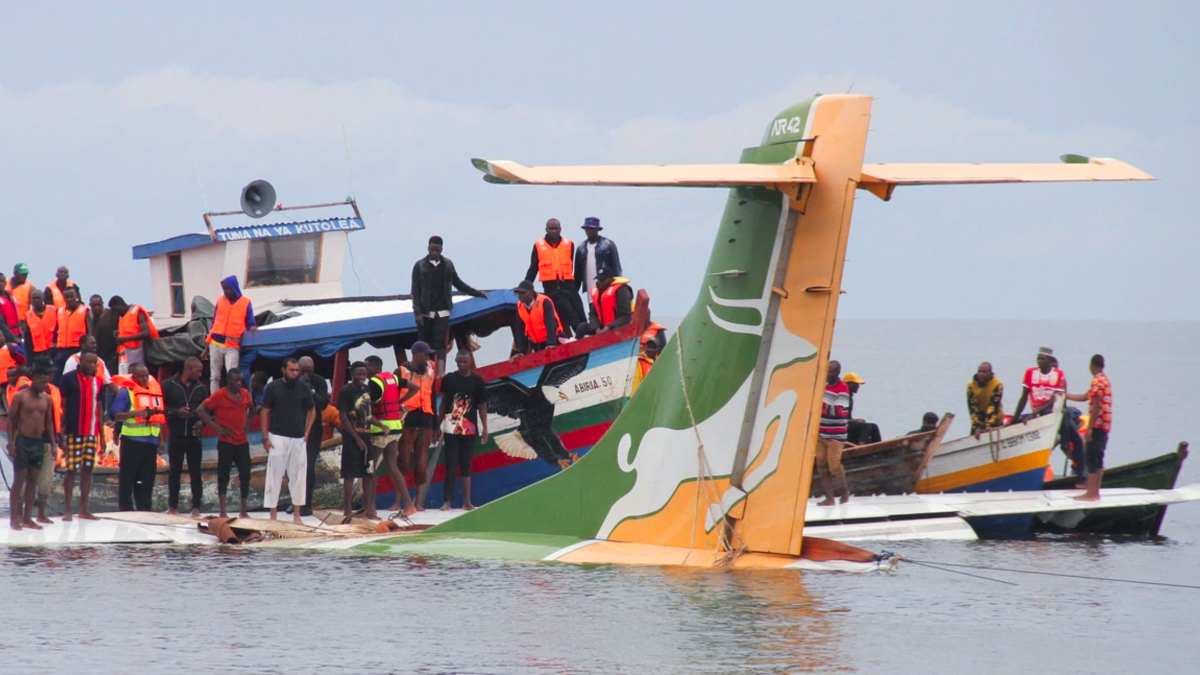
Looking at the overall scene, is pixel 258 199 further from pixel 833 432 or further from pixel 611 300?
pixel 833 432

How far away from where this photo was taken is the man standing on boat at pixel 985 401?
22125mm

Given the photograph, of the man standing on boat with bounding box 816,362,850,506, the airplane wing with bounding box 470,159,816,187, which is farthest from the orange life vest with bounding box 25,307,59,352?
the airplane wing with bounding box 470,159,816,187

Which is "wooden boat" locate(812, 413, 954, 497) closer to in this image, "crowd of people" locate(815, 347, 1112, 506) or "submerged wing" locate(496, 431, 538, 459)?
"crowd of people" locate(815, 347, 1112, 506)

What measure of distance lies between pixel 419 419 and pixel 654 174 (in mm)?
9596

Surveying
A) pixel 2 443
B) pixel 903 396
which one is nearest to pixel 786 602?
pixel 2 443

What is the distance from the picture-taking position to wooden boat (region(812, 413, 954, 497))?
21.3m

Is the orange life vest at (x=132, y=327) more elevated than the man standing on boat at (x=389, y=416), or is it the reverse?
the orange life vest at (x=132, y=327)

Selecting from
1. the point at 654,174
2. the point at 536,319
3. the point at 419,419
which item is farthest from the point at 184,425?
the point at 654,174

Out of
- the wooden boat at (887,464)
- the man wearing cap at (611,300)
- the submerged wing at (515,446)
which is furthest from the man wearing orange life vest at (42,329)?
the wooden boat at (887,464)

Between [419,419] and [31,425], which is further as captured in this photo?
[419,419]

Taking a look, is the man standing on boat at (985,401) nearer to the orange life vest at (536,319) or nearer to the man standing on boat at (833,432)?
the man standing on boat at (833,432)

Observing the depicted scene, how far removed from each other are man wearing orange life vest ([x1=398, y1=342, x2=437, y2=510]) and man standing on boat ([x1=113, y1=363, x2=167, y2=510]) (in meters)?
3.00

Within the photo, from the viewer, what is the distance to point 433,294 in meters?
19.1

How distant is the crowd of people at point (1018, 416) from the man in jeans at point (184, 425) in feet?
25.3
